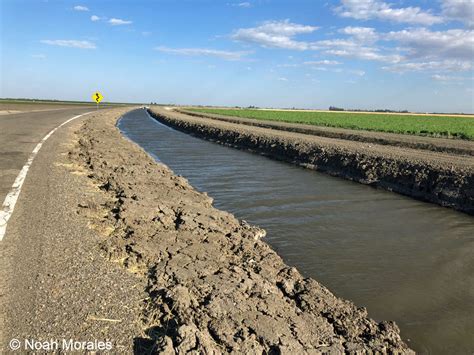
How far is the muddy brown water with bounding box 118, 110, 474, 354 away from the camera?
5793mm

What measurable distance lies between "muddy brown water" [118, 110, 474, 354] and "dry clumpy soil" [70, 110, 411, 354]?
2.99 ft

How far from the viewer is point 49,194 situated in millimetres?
8391

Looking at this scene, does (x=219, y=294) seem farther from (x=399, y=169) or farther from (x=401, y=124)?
(x=401, y=124)

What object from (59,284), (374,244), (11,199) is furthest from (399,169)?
(59,284)

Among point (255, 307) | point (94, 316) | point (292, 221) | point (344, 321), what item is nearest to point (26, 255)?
point (94, 316)

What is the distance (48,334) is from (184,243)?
283 cm

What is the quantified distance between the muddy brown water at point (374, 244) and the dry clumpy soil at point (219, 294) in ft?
2.99

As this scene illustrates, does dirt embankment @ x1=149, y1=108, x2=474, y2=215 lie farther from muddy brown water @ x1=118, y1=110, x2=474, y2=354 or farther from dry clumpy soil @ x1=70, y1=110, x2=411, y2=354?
→ dry clumpy soil @ x1=70, y1=110, x2=411, y2=354

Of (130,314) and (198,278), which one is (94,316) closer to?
(130,314)

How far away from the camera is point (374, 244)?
28.2 ft

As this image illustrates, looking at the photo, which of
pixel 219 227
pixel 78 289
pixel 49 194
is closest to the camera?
pixel 78 289

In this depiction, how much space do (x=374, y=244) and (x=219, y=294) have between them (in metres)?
5.10

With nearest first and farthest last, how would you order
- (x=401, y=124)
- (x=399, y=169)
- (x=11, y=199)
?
(x=11, y=199) < (x=399, y=169) < (x=401, y=124)

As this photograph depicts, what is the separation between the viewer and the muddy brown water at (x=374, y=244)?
579 centimetres
